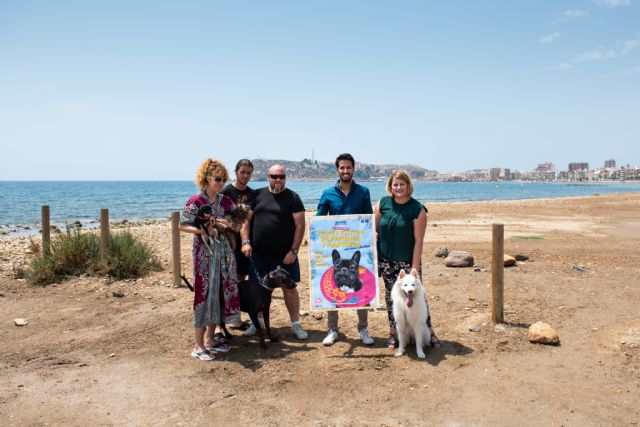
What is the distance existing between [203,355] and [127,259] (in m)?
5.02

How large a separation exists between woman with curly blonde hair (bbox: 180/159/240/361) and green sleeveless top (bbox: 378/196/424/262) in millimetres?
1861

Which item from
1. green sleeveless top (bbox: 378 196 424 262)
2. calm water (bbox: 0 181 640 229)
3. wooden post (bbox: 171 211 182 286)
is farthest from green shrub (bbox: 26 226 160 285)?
calm water (bbox: 0 181 640 229)

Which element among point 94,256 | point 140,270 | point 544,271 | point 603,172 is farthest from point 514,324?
Result: point 603,172

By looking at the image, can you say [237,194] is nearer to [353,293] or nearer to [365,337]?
[353,293]

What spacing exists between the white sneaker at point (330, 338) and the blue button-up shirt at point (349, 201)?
61.7 inches

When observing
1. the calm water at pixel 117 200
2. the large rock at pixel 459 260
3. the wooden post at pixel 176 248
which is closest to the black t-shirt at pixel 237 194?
the wooden post at pixel 176 248

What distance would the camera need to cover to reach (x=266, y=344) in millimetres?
5715

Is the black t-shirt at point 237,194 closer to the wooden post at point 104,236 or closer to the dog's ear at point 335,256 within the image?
the dog's ear at point 335,256

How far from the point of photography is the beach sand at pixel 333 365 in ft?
13.1

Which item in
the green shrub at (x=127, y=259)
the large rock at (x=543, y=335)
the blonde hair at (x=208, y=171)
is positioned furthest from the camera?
the green shrub at (x=127, y=259)

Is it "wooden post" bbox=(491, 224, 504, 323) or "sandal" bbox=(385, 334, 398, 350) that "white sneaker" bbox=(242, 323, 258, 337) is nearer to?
"sandal" bbox=(385, 334, 398, 350)

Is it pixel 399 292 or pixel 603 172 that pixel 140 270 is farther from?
pixel 603 172

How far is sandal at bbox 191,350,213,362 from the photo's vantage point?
17.0 ft

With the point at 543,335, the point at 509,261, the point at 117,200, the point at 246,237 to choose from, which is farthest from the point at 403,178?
the point at 117,200
